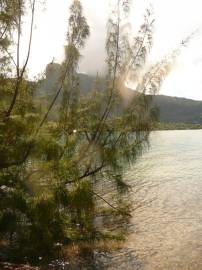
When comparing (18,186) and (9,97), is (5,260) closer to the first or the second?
(18,186)

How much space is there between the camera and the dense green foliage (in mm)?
12852

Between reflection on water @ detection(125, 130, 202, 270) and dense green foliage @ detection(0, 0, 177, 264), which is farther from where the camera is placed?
reflection on water @ detection(125, 130, 202, 270)

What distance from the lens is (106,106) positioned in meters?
15.3

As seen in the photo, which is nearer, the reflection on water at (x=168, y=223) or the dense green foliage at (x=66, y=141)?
the dense green foliage at (x=66, y=141)

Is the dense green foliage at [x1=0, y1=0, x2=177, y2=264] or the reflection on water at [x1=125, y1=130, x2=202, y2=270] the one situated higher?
the dense green foliage at [x1=0, y1=0, x2=177, y2=264]

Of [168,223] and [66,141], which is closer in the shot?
[66,141]

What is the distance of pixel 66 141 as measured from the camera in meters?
14.8

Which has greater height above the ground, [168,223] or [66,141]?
[66,141]

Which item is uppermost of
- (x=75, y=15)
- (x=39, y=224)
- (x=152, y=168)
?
(x=75, y=15)

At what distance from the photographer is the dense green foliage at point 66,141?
506 inches

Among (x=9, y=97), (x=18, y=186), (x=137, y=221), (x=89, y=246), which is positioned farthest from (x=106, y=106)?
(x=137, y=221)

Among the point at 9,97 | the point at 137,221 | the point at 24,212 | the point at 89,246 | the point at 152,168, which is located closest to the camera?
the point at 24,212

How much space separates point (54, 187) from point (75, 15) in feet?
22.5

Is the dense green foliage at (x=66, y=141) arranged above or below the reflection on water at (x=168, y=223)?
above
